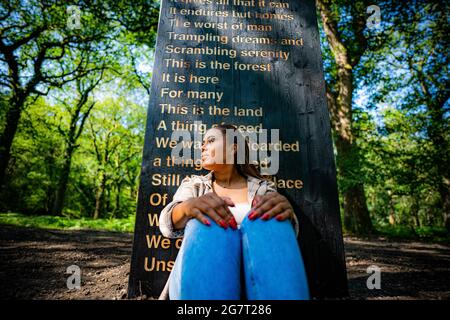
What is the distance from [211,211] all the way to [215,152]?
29.0 inches

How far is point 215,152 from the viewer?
2.11m

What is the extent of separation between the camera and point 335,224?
2.94 metres

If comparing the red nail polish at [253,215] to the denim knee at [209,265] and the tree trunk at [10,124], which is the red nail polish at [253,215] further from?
the tree trunk at [10,124]

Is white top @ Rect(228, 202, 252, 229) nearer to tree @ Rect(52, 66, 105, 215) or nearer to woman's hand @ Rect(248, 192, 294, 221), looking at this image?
woman's hand @ Rect(248, 192, 294, 221)

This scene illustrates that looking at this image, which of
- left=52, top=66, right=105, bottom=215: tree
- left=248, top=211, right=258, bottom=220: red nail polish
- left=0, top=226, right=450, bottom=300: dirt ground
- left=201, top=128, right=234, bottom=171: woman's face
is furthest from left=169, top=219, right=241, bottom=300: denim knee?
left=52, top=66, right=105, bottom=215: tree

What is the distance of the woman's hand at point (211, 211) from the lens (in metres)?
1.48

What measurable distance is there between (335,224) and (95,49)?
13.5 metres

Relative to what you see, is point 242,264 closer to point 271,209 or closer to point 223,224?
point 223,224

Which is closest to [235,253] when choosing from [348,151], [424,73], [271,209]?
[271,209]

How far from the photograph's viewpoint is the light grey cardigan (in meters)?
1.78

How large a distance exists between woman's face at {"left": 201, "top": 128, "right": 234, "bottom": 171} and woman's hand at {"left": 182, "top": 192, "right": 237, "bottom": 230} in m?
0.55

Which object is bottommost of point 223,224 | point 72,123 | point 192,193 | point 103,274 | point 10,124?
point 103,274

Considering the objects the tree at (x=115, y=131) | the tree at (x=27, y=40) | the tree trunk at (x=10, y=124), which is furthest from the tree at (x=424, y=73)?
the tree at (x=115, y=131)

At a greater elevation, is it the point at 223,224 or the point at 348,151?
the point at 348,151
